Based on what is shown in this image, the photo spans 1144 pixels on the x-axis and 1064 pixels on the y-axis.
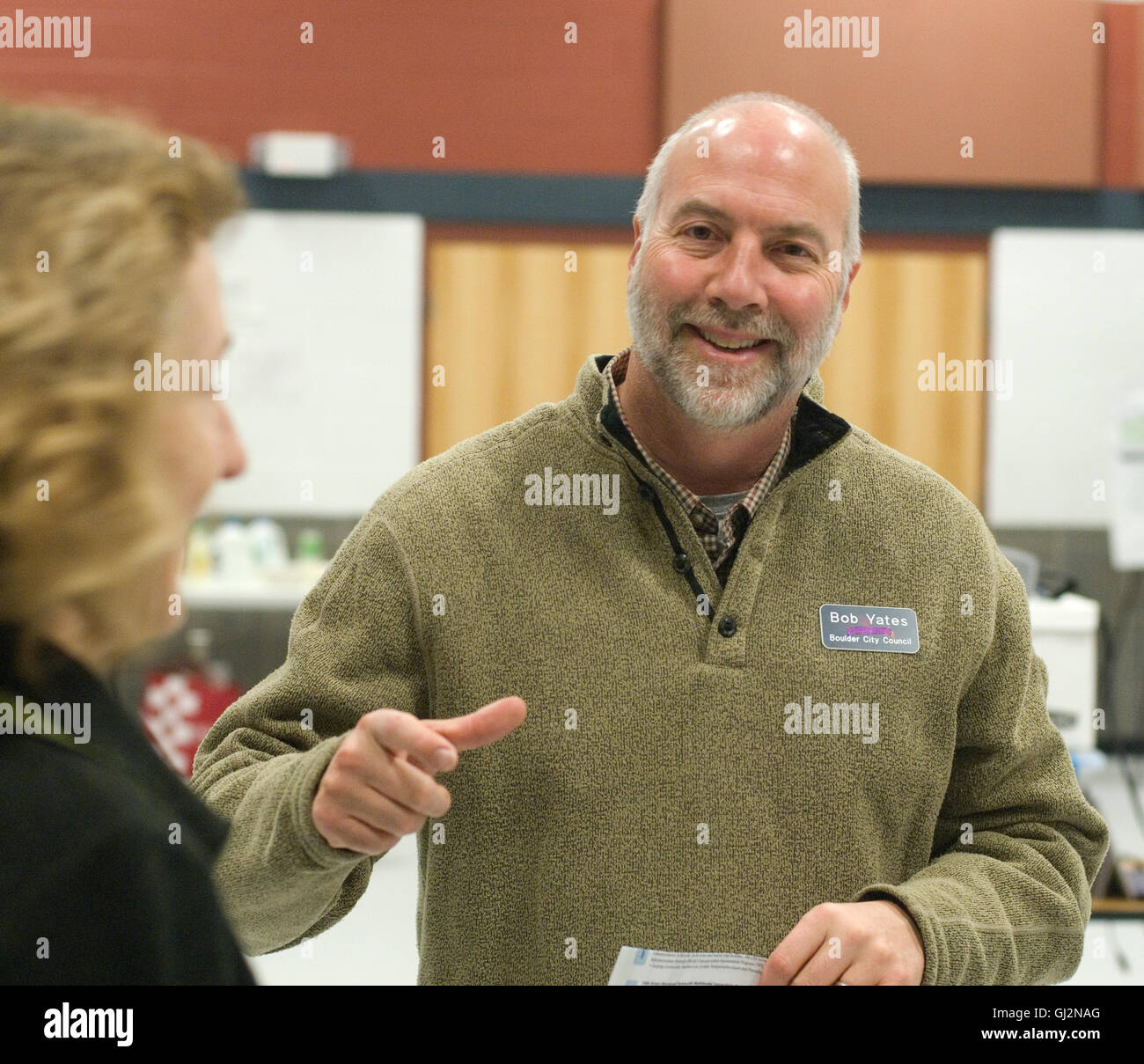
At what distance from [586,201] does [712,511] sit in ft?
11.9

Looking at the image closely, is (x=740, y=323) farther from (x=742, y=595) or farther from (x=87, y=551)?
(x=87, y=551)

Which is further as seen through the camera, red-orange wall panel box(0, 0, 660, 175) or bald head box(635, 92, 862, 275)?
red-orange wall panel box(0, 0, 660, 175)

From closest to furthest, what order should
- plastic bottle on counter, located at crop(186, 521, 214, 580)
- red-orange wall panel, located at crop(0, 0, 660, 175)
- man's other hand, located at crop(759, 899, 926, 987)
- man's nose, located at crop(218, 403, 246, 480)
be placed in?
1. man's nose, located at crop(218, 403, 246, 480)
2. man's other hand, located at crop(759, 899, 926, 987)
3. plastic bottle on counter, located at crop(186, 521, 214, 580)
4. red-orange wall panel, located at crop(0, 0, 660, 175)

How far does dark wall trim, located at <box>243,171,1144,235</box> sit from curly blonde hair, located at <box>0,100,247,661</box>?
421 centimetres

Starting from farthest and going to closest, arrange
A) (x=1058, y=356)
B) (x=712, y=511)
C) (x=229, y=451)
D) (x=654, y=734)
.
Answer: (x=1058, y=356) < (x=712, y=511) < (x=654, y=734) < (x=229, y=451)

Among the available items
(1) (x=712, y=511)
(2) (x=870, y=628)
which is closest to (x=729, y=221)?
(1) (x=712, y=511)

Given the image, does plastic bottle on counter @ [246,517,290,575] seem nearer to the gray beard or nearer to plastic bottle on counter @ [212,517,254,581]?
plastic bottle on counter @ [212,517,254,581]

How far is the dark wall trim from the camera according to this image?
15.5ft

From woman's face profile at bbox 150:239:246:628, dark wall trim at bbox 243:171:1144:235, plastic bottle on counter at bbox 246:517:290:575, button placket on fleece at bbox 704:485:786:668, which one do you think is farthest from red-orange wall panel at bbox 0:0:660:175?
woman's face profile at bbox 150:239:246:628

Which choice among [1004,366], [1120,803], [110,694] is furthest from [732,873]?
[1004,366]

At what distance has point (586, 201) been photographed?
4.79m

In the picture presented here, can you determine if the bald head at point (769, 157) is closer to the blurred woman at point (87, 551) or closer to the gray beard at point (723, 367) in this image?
the gray beard at point (723, 367)

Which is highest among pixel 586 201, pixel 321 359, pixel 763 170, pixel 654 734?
pixel 586 201

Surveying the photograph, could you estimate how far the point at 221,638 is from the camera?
4824 millimetres
